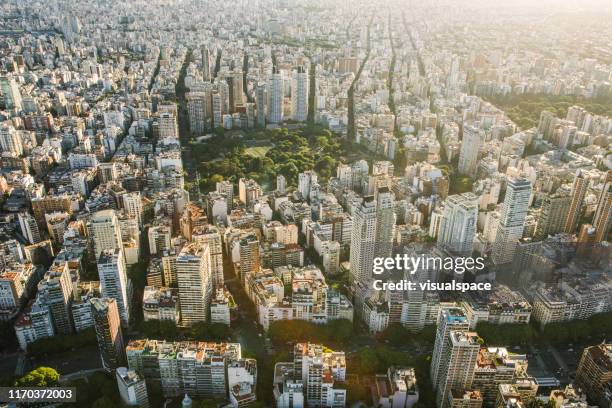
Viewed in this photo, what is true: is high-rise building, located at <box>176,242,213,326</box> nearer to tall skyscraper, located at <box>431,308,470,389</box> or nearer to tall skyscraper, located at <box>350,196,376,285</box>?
tall skyscraper, located at <box>350,196,376,285</box>

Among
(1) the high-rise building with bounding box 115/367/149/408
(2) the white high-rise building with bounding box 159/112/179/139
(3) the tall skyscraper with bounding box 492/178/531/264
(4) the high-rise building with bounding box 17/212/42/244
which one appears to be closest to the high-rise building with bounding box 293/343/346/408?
(1) the high-rise building with bounding box 115/367/149/408

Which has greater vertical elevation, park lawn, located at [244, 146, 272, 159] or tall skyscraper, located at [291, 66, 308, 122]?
tall skyscraper, located at [291, 66, 308, 122]

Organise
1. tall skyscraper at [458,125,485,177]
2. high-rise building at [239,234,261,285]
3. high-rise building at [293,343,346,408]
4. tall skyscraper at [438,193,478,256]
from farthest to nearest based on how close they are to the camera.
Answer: tall skyscraper at [458,125,485,177] → tall skyscraper at [438,193,478,256] → high-rise building at [239,234,261,285] → high-rise building at [293,343,346,408]

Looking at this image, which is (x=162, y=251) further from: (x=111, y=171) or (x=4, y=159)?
(x=4, y=159)

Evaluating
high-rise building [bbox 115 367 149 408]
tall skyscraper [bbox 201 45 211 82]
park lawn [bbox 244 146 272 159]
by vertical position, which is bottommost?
park lawn [bbox 244 146 272 159]

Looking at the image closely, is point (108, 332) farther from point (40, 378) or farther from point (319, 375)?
point (319, 375)

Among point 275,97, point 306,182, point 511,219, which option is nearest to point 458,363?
point 511,219

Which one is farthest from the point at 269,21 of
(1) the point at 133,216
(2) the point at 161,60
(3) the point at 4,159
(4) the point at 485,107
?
(1) the point at 133,216
